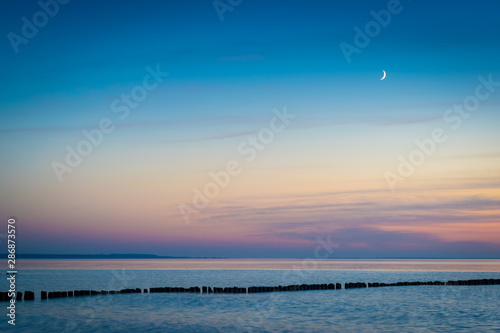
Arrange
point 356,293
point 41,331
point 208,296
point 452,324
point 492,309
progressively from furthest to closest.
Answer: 1. point 356,293
2. point 208,296
3. point 492,309
4. point 452,324
5. point 41,331

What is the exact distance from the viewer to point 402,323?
39844 millimetres

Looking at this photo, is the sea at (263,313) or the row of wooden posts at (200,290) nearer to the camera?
the sea at (263,313)

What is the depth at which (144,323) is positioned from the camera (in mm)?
39656

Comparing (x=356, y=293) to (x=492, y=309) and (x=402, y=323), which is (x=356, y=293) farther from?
(x=402, y=323)

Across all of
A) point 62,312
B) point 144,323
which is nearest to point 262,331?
point 144,323

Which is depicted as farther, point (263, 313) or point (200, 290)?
point (200, 290)

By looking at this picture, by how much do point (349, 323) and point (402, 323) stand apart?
4144mm

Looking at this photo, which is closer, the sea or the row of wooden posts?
the sea

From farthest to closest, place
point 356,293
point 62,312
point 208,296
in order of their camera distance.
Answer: point 356,293 < point 208,296 < point 62,312

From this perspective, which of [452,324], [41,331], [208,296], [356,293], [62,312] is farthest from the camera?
[356,293]

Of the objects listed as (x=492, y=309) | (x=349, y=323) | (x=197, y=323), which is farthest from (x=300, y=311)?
(x=492, y=309)

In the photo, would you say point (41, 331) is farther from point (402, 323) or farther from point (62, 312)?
point (402, 323)

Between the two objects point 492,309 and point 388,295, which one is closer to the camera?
point 492,309

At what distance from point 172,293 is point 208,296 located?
6.26 m
